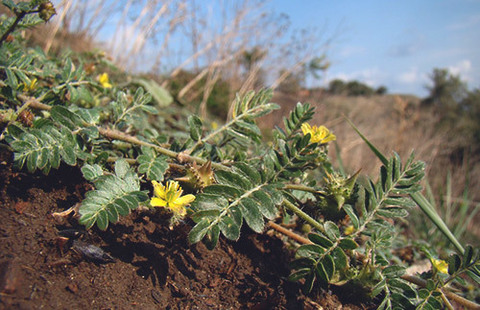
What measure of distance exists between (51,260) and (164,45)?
13.4 ft

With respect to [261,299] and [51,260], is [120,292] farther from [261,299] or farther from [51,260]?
[261,299]

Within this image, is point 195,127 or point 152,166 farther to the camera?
point 195,127

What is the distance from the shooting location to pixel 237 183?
96 cm

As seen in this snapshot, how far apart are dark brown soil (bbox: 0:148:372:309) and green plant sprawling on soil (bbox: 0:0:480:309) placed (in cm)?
7

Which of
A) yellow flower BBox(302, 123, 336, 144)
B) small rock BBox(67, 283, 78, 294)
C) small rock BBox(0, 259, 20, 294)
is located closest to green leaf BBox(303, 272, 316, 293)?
yellow flower BBox(302, 123, 336, 144)

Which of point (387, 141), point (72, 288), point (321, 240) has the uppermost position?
point (387, 141)

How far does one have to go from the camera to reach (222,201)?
90cm

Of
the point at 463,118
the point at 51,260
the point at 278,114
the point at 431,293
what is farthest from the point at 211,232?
the point at 463,118

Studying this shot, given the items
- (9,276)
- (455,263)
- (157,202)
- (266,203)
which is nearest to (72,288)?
(9,276)

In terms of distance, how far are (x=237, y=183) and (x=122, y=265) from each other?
14.6 inches

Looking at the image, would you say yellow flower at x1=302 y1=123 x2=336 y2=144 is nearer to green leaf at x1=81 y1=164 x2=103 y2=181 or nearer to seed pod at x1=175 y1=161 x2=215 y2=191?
seed pod at x1=175 y1=161 x2=215 y2=191

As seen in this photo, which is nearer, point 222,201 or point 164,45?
point 222,201

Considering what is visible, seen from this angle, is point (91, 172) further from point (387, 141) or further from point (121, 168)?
point (387, 141)

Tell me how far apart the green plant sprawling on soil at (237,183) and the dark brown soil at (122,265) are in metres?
0.07
